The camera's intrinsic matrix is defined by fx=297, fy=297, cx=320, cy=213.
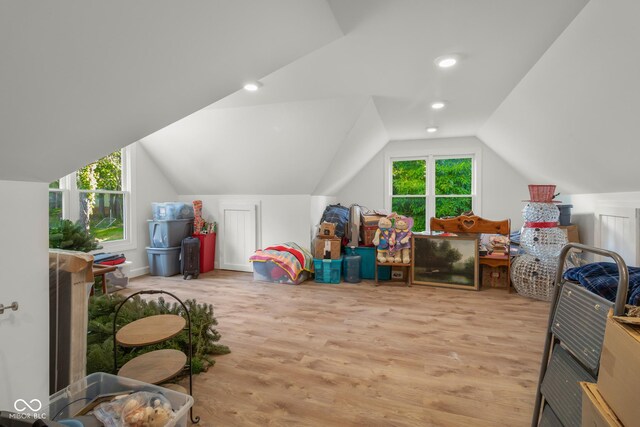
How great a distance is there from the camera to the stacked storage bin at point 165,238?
4.45m

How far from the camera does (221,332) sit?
8.60 feet

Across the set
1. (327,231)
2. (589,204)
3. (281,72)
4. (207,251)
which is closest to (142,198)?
(207,251)

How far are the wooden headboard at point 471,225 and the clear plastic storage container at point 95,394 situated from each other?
3471 mm

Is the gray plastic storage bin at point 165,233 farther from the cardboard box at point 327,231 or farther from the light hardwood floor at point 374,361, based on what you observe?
the cardboard box at point 327,231

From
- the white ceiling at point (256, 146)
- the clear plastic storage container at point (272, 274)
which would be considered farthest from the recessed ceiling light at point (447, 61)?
the clear plastic storage container at point (272, 274)

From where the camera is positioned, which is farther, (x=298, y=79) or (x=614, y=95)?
(x=298, y=79)

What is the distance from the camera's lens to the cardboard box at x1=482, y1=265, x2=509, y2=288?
3.89m

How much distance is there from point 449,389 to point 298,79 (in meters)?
2.68

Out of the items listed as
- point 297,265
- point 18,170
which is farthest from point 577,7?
point 297,265

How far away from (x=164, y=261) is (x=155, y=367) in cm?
308

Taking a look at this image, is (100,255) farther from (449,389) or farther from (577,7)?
(577,7)

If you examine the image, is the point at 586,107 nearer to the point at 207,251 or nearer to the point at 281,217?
the point at 281,217

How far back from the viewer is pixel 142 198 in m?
4.59

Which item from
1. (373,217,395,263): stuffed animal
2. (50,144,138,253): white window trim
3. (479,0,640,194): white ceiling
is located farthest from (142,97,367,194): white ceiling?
(479,0,640,194): white ceiling
